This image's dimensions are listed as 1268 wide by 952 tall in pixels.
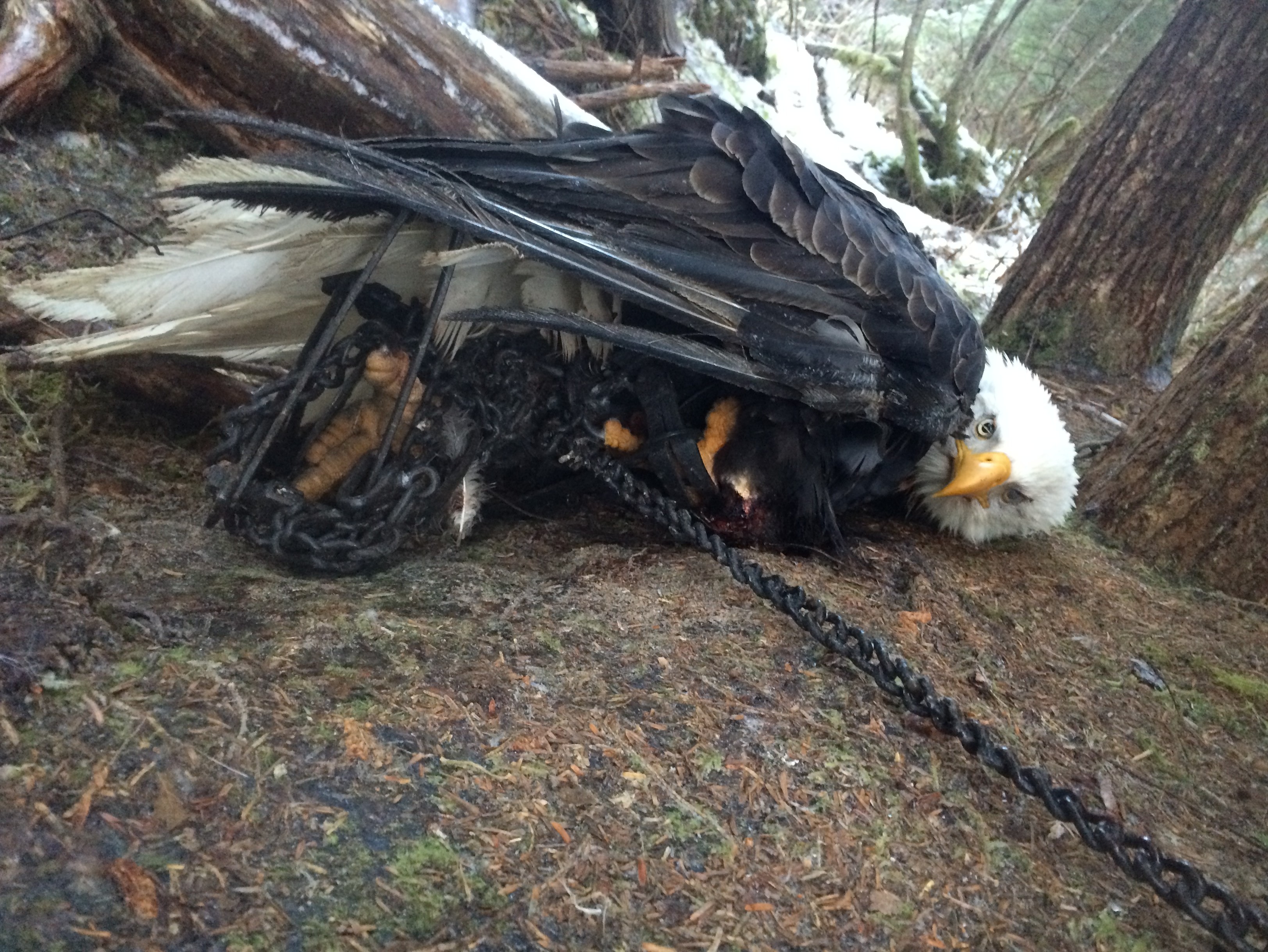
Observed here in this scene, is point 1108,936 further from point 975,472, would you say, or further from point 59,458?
point 59,458

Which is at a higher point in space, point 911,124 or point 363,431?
point 911,124

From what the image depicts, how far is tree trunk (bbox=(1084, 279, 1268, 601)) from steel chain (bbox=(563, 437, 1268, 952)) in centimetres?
161

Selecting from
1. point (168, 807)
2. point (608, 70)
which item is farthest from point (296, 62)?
point (168, 807)

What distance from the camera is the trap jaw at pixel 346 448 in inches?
90.4

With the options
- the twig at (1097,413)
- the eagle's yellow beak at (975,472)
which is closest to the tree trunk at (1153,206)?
the twig at (1097,413)

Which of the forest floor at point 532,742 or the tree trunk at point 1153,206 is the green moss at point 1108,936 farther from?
the tree trunk at point 1153,206

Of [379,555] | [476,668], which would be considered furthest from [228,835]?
[379,555]

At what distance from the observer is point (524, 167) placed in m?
2.44

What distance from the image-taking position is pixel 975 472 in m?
3.01

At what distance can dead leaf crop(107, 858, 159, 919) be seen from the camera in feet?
4.23

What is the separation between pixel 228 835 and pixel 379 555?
1.08 metres

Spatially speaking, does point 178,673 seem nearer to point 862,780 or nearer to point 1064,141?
point 862,780

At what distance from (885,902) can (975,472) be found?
68.2 inches

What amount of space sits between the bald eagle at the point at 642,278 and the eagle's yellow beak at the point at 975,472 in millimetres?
183
